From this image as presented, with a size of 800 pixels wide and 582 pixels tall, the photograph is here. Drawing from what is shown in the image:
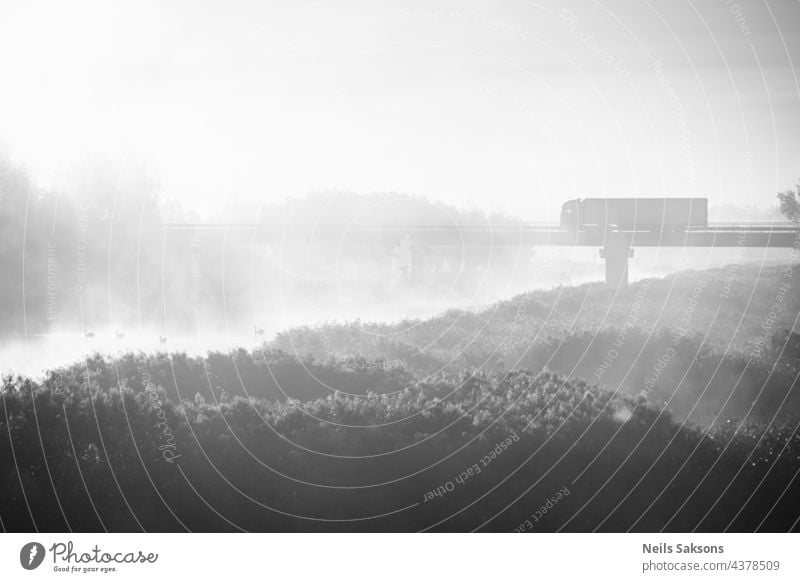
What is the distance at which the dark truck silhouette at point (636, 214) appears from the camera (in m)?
27.8

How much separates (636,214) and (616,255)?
1.96 m

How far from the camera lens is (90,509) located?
12.3 m

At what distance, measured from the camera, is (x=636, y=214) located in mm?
27797

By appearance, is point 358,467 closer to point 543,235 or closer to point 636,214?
point 543,235

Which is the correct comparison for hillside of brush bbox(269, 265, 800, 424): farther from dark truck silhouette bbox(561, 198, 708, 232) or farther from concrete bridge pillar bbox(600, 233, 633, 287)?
dark truck silhouette bbox(561, 198, 708, 232)

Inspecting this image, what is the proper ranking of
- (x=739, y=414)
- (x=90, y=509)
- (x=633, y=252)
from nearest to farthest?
(x=90, y=509) < (x=739, y=414) < (x=633, y=252)

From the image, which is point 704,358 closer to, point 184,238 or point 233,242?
point 233,242

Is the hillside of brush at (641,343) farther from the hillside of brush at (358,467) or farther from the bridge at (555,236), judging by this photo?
the bridge at (555,236)

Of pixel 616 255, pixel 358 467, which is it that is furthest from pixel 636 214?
pixel 358 467

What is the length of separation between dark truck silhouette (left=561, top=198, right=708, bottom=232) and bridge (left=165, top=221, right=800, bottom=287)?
0.89 feet

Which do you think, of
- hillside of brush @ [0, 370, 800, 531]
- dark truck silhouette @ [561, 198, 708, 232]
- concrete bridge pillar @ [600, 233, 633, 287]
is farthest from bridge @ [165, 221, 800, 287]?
hillside of brush @ [0, 370, 800, 531]

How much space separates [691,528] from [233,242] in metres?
19.4

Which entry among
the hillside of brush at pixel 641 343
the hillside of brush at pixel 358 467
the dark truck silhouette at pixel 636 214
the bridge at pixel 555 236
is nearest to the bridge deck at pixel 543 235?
the bridge at pixel 555 236
